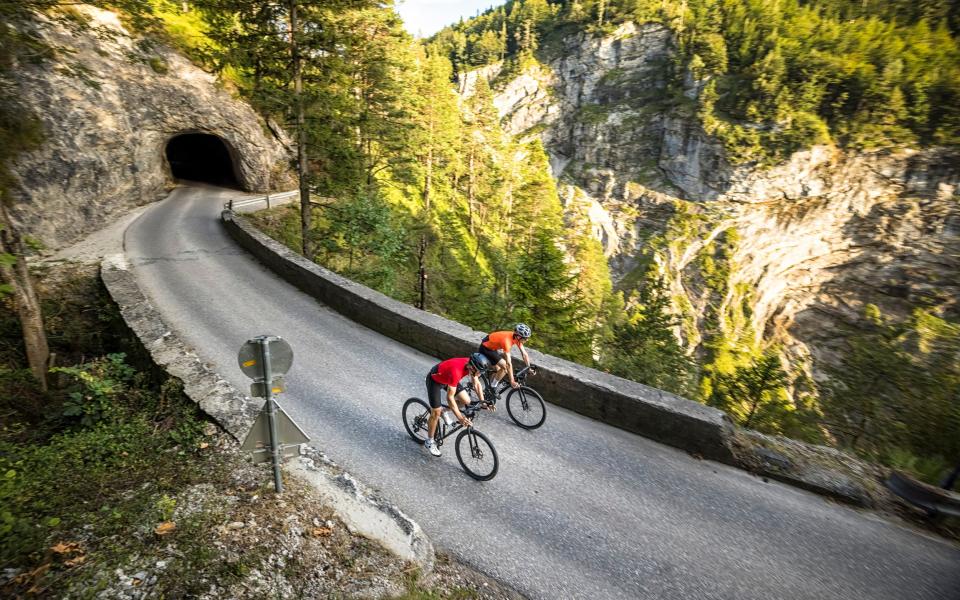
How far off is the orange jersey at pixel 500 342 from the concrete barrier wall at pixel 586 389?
1288 mm

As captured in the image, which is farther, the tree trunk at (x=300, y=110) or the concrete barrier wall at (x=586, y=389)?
the tree trunk at (x=300, y=110)

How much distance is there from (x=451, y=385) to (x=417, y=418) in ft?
3.64

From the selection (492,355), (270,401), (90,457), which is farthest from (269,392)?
(492,355)

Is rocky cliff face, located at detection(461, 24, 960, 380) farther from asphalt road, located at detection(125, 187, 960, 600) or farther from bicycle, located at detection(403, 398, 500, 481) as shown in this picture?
bicycle, located at detection(403, 398, 500, 481)

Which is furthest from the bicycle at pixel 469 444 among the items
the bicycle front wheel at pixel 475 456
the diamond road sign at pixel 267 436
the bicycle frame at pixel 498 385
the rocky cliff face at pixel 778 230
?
the rocky cliff face at pixel 778 230

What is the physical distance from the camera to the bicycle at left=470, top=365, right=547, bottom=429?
6.95 m

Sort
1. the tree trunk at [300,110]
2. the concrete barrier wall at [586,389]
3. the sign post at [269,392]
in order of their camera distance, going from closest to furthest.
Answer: the sign post at [269,392]
the concrete barrier wall at [586,389]
the tree trunk at [300,110]

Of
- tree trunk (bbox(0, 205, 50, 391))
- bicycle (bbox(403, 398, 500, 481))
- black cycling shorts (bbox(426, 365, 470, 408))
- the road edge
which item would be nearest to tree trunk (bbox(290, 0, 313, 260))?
the road edge

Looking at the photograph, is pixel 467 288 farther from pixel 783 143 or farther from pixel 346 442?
pixel 783 143

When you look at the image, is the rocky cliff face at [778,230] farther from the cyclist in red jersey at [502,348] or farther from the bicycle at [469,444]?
the bicycle at [469,444]

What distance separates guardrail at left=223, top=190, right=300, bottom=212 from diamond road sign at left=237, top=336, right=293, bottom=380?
21700 millimetres

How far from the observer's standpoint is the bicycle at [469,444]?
19.1 feet

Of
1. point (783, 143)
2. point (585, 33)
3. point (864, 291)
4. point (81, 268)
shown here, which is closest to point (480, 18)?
point (585, 33)

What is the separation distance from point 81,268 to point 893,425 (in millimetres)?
24128
